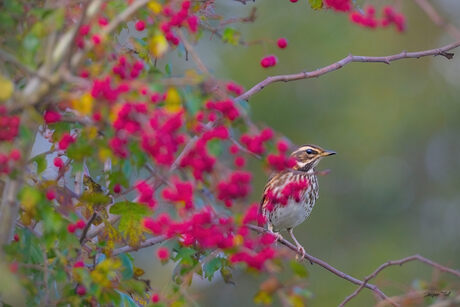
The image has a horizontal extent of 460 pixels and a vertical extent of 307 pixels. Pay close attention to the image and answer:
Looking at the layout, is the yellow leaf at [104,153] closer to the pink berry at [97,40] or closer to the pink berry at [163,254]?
the pink berry at [97,40]

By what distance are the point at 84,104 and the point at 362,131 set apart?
18.6 metres

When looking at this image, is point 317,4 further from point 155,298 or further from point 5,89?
point 5,89

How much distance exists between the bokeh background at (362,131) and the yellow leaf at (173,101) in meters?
15.8

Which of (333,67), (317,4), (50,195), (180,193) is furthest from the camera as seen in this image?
(333,67)

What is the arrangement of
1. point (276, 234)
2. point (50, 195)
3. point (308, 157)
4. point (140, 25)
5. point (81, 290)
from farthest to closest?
1. point (308, 157)
2. point (276, 234)
3. point (140, 25)
4. point (81, 290)
5. point (50, 195)

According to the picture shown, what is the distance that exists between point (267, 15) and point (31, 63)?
18.6m

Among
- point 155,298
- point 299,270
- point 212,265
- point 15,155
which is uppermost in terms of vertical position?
point 15,155

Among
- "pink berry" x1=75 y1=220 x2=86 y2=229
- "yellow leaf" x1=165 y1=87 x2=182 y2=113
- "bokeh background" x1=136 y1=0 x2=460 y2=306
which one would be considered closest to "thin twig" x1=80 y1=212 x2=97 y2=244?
"pink berry" x1=75 y1=220 x2=86 y2=229

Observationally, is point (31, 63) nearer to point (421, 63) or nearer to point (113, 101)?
point (113, 101)

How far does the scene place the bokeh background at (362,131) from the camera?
20.3 m

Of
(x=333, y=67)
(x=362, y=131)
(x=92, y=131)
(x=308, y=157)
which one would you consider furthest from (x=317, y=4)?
(x=362, y=131)

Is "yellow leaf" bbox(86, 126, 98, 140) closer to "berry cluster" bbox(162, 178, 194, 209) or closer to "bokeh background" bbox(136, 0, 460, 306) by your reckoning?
"berry cluster" bbox(162, 178, 194, 209)

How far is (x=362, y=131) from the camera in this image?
21.7 metres

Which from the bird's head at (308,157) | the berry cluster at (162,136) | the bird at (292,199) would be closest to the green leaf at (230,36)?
the berry cluster at (162,136)
